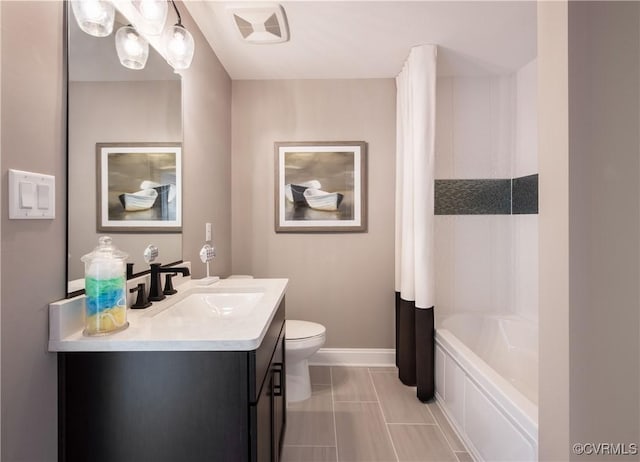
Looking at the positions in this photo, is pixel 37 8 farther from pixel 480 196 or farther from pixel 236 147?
pixel 480 196

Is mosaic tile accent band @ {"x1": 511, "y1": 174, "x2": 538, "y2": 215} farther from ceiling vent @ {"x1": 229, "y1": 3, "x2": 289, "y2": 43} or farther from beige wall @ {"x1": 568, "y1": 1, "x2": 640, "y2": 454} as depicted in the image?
ceiling vent @ {"x1": 229, "y1": 3, "x2": 289, "y2": 43}

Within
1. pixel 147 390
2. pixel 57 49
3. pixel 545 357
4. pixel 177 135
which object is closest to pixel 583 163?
pixel 545 357

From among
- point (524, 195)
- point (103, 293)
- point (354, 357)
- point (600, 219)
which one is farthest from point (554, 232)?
point (354, 357)

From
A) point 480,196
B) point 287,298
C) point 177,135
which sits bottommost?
point 287,298

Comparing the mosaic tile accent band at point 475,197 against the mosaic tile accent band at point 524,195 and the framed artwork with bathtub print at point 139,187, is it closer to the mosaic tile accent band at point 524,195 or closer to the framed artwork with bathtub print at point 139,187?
the mosaic tile accent band at point 524,195

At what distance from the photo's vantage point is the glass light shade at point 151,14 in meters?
1.24

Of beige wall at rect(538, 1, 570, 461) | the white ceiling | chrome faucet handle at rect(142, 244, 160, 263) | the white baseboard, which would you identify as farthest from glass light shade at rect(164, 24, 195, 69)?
the white baseboard

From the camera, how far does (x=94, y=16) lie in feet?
3.34

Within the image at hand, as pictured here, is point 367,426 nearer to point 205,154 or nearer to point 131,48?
point 205,154

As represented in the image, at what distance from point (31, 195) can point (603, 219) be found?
4.71 feet

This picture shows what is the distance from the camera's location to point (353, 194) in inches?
106

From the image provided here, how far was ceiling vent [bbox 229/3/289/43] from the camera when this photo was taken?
1.80 m

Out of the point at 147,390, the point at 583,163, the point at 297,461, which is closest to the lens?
the point at 583,163

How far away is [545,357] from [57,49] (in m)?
1.63
